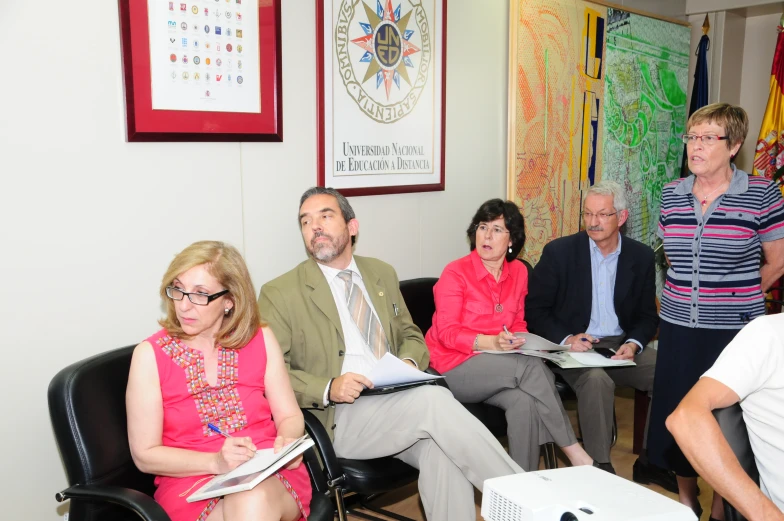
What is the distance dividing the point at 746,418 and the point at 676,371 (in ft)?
3.95

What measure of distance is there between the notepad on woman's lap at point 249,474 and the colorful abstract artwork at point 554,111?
7.73 ft

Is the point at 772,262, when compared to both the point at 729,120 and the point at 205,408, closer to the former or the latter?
the point at 729,120

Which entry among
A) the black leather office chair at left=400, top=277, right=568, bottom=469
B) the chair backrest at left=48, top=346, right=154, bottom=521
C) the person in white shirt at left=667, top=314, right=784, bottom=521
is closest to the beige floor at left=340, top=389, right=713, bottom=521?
the black leather office chair at left=400, top=277, right=568, bottom=469

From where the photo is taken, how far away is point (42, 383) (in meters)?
2.24

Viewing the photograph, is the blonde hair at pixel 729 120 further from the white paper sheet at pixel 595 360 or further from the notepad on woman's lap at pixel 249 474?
the notepad on woman's lap at pixel 249 474

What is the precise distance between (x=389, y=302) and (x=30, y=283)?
1.36m

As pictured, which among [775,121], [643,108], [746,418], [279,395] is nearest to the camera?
[746,418]

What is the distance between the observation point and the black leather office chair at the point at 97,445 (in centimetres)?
188

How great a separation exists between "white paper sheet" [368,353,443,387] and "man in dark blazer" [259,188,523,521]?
4 centimetres


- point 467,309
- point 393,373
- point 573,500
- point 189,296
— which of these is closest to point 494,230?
point 467,309

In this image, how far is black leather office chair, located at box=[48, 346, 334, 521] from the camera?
1885 mm

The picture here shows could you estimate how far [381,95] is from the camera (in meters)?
3.27

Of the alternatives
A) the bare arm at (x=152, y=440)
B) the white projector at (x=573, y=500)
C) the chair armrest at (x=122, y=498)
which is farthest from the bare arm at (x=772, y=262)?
the chair armrest at (x=122, y=498)

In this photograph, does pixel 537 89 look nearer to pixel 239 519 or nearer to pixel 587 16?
pixel 587 16
